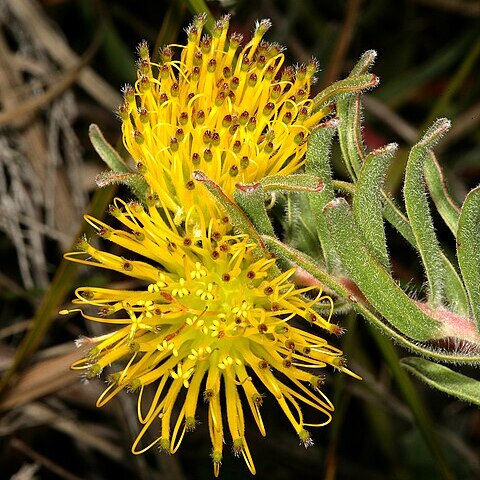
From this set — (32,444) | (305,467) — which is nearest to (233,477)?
(305,467)

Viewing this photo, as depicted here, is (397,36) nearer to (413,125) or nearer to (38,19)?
(413,125)

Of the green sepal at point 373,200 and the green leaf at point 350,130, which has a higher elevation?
the green leaf at point 350,130

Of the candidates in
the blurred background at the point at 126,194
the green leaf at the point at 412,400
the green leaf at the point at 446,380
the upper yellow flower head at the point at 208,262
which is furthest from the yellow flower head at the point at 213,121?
the blurred background at the point at 126,194

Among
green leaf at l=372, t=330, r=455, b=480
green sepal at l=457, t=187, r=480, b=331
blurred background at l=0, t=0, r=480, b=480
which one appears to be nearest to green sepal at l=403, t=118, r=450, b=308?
green sepal at l=457, t=187, r=480, b=331

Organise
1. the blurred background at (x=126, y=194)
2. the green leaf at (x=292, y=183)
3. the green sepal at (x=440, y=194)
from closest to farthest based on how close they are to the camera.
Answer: the green leaf at (x=292, y=183), the green sepal at (x=440, y=194), the blurred background at (x=126, y=194)

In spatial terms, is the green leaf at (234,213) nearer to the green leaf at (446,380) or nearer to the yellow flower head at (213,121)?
the yellow flower head at (213,121)
